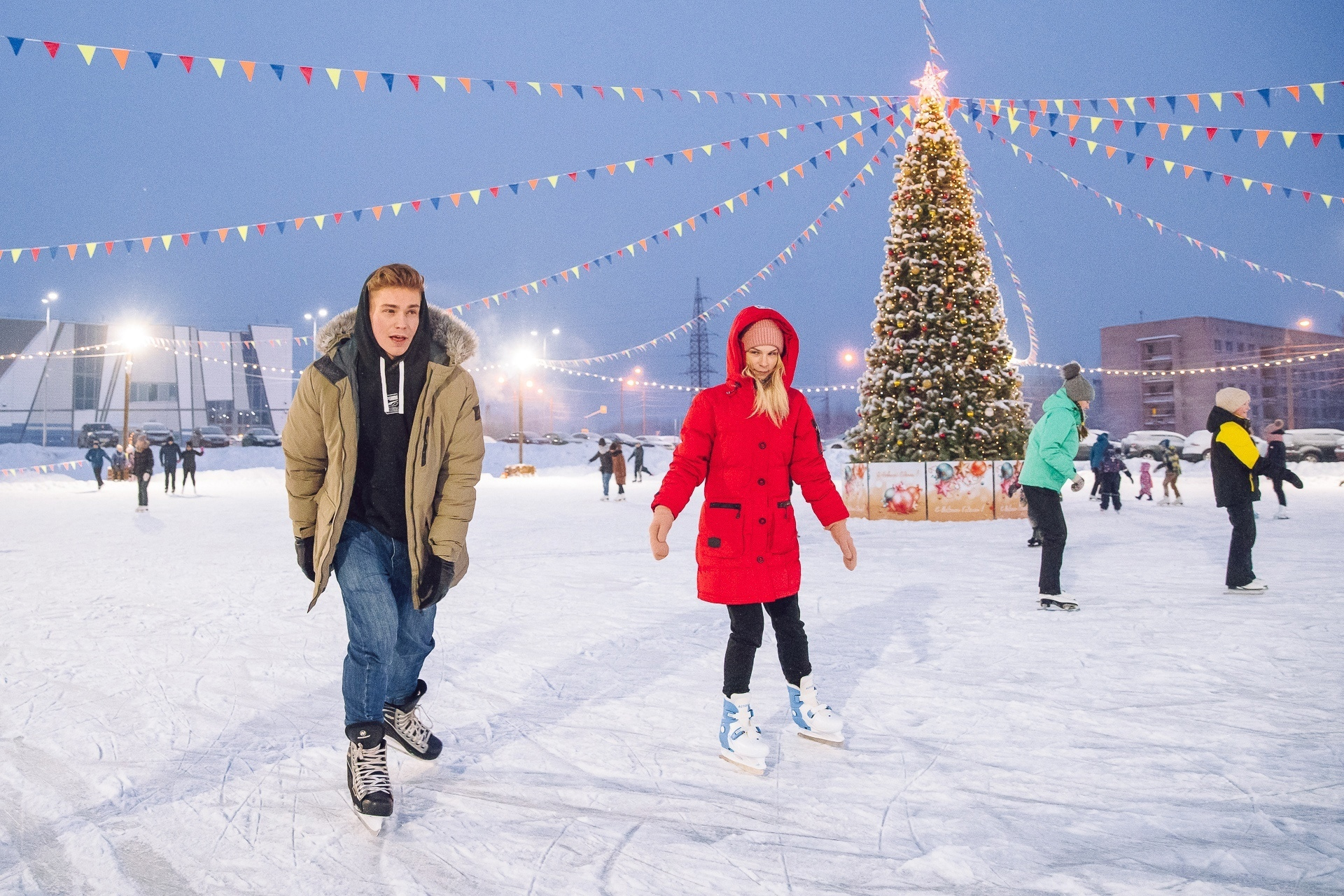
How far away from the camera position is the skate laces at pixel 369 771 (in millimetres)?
2439

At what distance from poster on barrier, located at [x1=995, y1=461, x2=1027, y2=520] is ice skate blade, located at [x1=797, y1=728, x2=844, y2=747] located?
983 centimetres

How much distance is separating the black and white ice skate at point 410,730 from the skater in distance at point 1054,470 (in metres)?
4.05

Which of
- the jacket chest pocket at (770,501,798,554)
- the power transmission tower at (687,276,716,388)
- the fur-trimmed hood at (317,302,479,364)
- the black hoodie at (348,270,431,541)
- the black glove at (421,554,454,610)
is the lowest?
the black glove at (421,554,454,610)

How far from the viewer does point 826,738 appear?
119 inches

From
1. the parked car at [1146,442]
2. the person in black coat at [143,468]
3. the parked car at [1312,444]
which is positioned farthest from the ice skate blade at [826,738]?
the parked car at [1146,442]

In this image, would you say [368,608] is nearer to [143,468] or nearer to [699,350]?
[143,468]

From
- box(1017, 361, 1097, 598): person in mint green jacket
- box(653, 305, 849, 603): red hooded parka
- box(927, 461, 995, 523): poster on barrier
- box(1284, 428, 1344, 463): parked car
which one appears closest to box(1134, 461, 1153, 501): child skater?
box(927, 461, 995, 523): poster on barrier

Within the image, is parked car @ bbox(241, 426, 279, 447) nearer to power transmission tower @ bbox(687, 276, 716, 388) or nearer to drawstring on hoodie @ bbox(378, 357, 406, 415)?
power transmission tower @ bbox(687, 276, 716, 388)

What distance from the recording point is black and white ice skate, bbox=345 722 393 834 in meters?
2.40

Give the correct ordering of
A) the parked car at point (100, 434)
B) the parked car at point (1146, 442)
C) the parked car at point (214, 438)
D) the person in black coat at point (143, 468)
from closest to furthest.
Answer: the person in black coat at point (143, 468)
the parked car at point (1146, 442)
the parked car at point (100, 434)
the parked car at point (214, 438)

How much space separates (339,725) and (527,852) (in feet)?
4.71

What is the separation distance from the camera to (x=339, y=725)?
333cm

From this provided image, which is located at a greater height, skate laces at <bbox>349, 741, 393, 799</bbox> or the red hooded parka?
the red hooded parka

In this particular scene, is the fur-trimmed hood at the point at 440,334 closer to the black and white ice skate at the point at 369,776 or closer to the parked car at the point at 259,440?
the black and white ice skate at the point at 369,776
